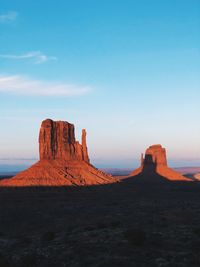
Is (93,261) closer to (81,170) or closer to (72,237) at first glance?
(72,237)

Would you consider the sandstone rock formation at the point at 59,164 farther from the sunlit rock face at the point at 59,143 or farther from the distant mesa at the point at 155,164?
the distant mesa at the point at 155,164

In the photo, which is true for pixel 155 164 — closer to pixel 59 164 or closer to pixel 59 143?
pixel 59 143

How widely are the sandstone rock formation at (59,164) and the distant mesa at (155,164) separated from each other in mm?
44434

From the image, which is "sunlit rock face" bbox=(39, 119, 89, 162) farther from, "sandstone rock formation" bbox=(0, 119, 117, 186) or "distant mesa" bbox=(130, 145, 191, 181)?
"distant mesa" bbox=(130, 145, 191, 181)

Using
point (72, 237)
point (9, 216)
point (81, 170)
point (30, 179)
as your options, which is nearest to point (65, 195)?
point (30, 179)

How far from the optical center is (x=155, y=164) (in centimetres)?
15912

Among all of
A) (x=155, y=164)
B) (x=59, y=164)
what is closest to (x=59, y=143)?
(x=59, y=164)

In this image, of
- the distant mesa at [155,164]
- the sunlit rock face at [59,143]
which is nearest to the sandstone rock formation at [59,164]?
the sunlit rock face at [59,143]

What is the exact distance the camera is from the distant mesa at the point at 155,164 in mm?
153000

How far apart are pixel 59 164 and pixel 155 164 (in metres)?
65.0

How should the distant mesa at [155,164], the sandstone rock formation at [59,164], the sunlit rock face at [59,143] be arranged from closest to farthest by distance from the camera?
the sandstone rock formation at [59,164]
the sunlit rock face at [59,143]
the distant mesa at [155,164]

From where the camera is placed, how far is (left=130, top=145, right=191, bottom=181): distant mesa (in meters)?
153

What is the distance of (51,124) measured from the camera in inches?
4387

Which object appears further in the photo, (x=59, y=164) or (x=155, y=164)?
(x=155, y=164)
